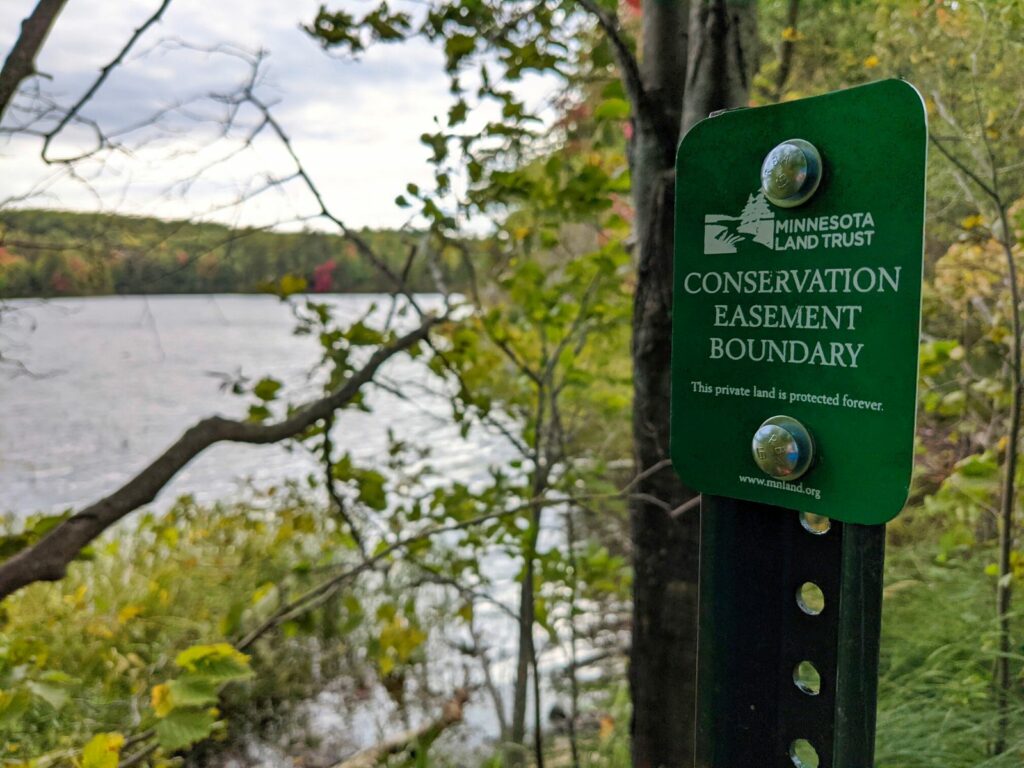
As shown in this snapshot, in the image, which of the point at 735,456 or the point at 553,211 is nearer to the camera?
the point at 735,456

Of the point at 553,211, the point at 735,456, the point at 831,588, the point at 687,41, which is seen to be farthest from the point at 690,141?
the point at 553,211

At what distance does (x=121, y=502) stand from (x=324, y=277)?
0.82 metres

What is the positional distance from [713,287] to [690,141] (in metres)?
0.18

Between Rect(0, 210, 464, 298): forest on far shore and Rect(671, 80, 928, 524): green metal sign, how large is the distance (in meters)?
1.18

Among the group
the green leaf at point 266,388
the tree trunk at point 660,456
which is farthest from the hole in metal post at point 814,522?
the green leaf at point 266,388

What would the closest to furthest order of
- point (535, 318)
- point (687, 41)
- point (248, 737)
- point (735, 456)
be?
point (735, 456) < point (687, 41) < point (535, 318) < point (248, 737)

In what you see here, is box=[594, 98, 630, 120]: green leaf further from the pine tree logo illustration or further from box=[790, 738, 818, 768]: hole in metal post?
box=[790, 738, 818, 768]: hole in metal post

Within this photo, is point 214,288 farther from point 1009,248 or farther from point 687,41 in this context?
point 1009,248

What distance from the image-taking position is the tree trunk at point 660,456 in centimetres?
161

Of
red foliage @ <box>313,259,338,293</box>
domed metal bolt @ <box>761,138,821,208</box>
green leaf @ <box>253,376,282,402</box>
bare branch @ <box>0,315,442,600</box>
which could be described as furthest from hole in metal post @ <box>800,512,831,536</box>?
red foliage @ <box>313,259,338,293</box>

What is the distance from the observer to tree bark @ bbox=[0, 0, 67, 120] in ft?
4.86

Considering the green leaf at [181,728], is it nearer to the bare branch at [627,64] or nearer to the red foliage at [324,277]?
the red foliage at [324,277]

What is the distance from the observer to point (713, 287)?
94cm

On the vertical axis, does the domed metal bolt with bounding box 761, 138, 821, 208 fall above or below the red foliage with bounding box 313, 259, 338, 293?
above
